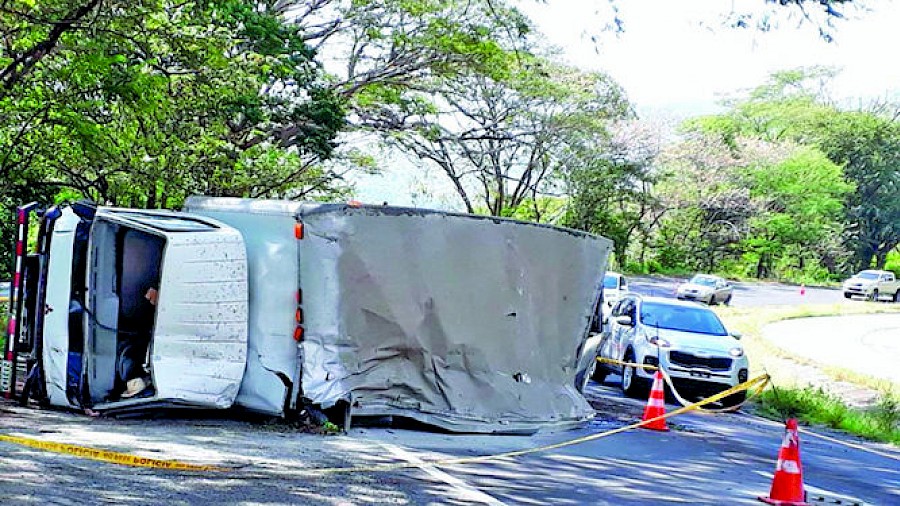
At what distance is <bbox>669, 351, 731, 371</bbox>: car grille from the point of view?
56.2ft

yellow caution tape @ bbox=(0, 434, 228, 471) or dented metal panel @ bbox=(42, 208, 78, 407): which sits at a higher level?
dented metal panel @ bbox=(42, 208, 78, 407)

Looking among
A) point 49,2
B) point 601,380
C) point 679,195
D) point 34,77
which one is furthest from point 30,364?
→ point 679,195

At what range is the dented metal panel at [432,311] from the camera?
32.8 feet

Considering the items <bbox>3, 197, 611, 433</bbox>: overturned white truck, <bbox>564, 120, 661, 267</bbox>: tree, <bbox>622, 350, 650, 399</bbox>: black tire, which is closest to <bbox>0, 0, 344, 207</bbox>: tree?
<bbox>3, 197, 611, 433</bbox>: overturned white truck

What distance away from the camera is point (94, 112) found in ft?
62.1

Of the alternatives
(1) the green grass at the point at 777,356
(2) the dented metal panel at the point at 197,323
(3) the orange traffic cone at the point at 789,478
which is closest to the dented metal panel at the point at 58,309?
(2) the dented metal panel at the point at 197,323

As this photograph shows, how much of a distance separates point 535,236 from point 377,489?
4.37 metres

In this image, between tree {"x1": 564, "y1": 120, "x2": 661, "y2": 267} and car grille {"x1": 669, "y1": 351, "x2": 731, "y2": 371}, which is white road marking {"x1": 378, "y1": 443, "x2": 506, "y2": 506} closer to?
car grille {"x1": 669, "y1": 351, "x2": 731, "y2": 371}

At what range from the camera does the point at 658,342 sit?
17.2 meters

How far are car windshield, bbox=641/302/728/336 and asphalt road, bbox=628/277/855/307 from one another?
94.3 feet

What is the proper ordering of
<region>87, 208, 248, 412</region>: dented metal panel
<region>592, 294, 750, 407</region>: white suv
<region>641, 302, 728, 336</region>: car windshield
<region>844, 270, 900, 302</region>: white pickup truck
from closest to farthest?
<region>87, 208, 248, 412</region>: dented metal panel → <region>592, 294, 750, 407</region>: white suv → <region>641, 302, 728, 336</region>: car windshield → <region>844, 270, 900, 302</region>: white pickup truck

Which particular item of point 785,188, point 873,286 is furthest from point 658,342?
point 785,188

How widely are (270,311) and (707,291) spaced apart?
38447mm

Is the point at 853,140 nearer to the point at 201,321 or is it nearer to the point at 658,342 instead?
the point at 658,342
